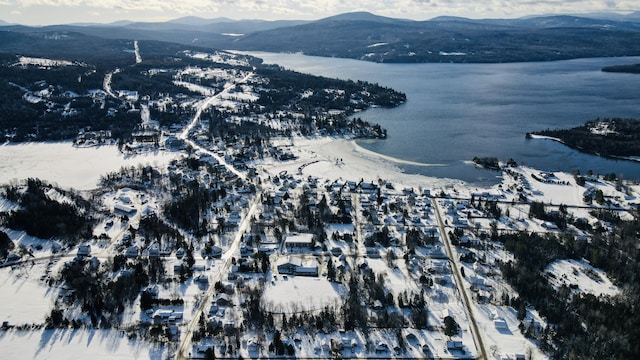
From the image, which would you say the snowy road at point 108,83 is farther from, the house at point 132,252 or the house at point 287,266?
the house at point 287,266

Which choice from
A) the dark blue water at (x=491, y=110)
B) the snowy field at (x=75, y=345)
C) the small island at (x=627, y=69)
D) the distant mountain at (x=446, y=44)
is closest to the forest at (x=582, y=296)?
the dark blue water at (x=491, y=110)

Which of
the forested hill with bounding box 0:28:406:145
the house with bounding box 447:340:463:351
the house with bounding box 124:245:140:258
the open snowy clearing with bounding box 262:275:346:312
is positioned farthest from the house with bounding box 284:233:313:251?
the forested hill with bounding box 0:28:406:145

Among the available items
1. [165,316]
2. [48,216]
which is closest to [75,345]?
[165,316]

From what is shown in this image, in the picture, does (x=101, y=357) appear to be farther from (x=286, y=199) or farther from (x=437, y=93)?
(x=437, y=93)

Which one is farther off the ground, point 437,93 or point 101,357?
point 437,93

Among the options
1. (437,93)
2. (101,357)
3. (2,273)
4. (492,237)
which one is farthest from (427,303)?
(437,93)

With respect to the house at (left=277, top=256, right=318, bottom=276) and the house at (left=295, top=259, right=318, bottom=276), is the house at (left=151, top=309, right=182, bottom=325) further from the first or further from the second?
the house at (left=295, top=259, right=318, bottom=276)
